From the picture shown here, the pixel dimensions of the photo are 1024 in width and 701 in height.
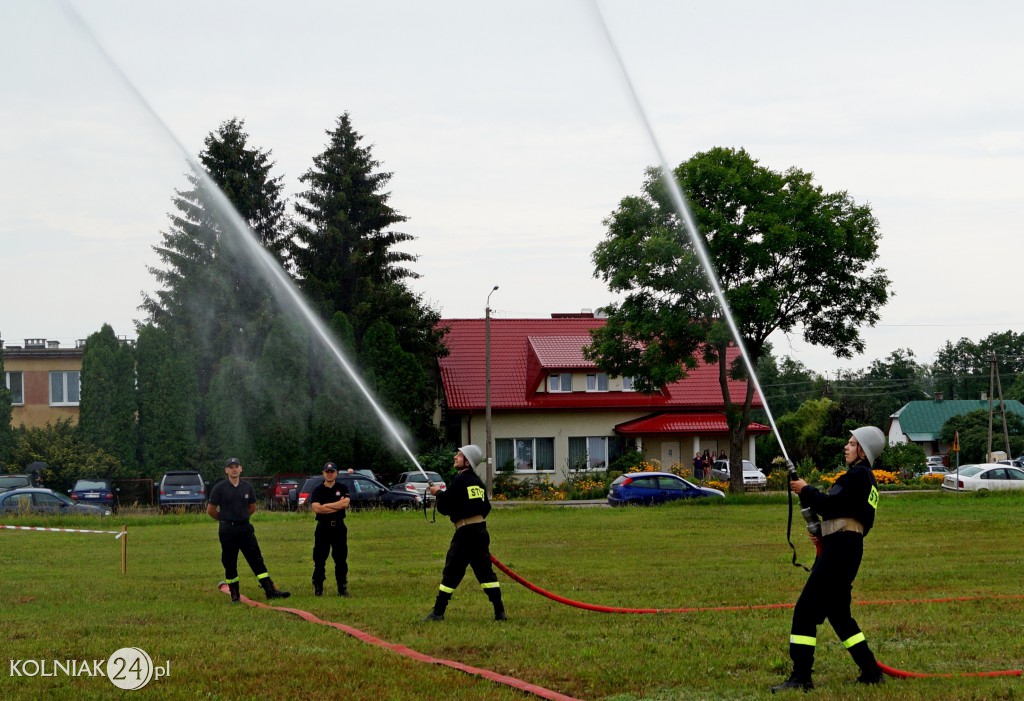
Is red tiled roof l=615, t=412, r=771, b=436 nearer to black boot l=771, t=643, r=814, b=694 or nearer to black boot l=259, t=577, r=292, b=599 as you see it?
black boot l=259, t=577, r=292, b=599

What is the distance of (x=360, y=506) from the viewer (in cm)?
4028

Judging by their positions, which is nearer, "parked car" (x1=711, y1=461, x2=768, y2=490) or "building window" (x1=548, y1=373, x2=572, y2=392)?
"parked car" (x1=711, y1=461, x2=768, y2=490)

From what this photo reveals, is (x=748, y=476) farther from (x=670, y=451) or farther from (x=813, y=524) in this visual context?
(x=813, y=524)

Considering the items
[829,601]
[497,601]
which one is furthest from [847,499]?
[497,601]

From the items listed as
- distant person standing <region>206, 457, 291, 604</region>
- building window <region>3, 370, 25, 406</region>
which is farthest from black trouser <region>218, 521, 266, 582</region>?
building window <region>3, 370, 25, 406</region>

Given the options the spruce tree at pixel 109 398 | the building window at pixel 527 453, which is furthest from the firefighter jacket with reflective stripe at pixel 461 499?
the building window at pixel 527 453

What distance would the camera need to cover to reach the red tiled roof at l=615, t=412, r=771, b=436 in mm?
61781

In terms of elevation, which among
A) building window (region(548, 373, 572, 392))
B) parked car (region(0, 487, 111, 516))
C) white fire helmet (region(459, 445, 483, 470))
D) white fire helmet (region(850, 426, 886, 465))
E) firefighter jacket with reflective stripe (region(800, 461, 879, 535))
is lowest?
parked car (region(0, 487, 111, 516))

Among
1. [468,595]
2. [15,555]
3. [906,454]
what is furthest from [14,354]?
[468,595]

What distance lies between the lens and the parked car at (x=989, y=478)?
49844 mm

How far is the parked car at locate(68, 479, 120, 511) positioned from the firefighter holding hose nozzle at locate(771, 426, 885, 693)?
39.5 meters

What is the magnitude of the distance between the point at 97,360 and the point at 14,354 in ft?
41.7

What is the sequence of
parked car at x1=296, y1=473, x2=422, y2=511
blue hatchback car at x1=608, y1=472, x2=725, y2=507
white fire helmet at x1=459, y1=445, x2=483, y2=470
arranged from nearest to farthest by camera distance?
white fire helmet at x1=459, y1=445, x2=483, y2=470, parked car at x1=296, y1=473, x2=422, y2=511, blue hatchback car at x1=608, y1=472, x2=725, y2=507

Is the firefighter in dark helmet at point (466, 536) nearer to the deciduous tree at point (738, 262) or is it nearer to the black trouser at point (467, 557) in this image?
the black trouser at point (467, 557)
